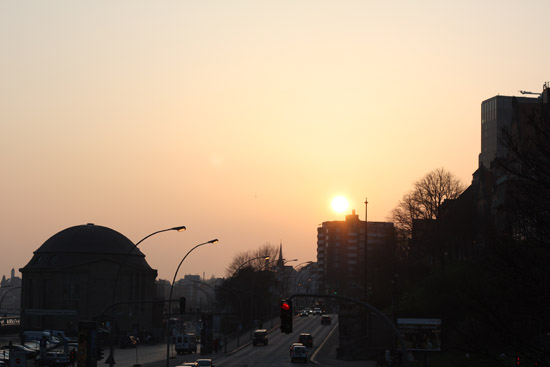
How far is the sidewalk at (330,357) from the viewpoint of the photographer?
75688 mm

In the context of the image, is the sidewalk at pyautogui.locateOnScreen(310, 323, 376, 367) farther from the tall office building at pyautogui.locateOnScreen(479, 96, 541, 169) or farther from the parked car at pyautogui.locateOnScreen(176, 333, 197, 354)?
the tall office building at pyautogui.locateOnScreen(479, 96, 541, 169)

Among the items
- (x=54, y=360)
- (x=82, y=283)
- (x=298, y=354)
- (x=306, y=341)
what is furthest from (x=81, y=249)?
(x=298, y=354)

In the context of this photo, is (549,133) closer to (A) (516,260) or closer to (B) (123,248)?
(A) (516,260)

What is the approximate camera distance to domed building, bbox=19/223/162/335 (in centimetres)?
14588

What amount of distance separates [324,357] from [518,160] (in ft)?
205

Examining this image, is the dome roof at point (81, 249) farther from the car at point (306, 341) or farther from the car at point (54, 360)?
the car at point (54, 360)

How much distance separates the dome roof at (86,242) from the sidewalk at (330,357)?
58.4 meters

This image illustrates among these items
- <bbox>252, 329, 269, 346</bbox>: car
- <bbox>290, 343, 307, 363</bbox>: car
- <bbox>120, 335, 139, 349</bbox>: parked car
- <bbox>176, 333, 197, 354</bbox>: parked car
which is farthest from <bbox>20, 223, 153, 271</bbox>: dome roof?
<bbox>290, 343, 307, 363</bbox>: car

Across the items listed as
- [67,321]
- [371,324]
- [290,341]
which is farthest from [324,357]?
[67,321]

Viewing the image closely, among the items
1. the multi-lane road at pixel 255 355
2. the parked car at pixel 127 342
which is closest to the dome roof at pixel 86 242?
the parked car at pixel 127 342

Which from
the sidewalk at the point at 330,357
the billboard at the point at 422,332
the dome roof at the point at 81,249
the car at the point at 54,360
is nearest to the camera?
the billboard at the point at 422,332

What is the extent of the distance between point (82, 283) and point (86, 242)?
30.7 feet

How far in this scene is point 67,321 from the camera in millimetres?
145000

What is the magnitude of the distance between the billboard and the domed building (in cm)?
8667
